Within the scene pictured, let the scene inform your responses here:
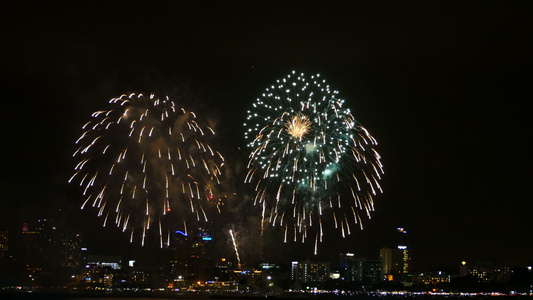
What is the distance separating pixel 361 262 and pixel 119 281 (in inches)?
2273

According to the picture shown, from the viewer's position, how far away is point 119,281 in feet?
622

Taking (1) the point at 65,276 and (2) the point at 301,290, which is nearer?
(2) the point at 301,290

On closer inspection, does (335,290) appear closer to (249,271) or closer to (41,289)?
(249,271)

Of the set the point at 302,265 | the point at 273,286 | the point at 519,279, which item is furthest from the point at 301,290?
the point at 519,279

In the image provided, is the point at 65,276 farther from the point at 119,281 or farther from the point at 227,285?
the point at 227,285

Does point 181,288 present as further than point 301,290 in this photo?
Yes

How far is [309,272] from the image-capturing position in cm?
18338

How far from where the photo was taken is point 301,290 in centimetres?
15825

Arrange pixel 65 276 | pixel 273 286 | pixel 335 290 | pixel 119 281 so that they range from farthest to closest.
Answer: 1. pixel 119 281
2. pixel 65 276
3. pixel 335 290
4. pixel 273 286

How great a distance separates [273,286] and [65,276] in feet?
161

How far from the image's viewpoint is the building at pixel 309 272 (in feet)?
588

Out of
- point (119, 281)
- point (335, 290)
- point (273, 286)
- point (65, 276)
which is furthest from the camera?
point (119, 281)

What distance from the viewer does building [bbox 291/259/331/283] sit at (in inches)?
7054

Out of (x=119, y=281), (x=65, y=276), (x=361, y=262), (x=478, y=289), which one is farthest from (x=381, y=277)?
(x=65, y=276)
